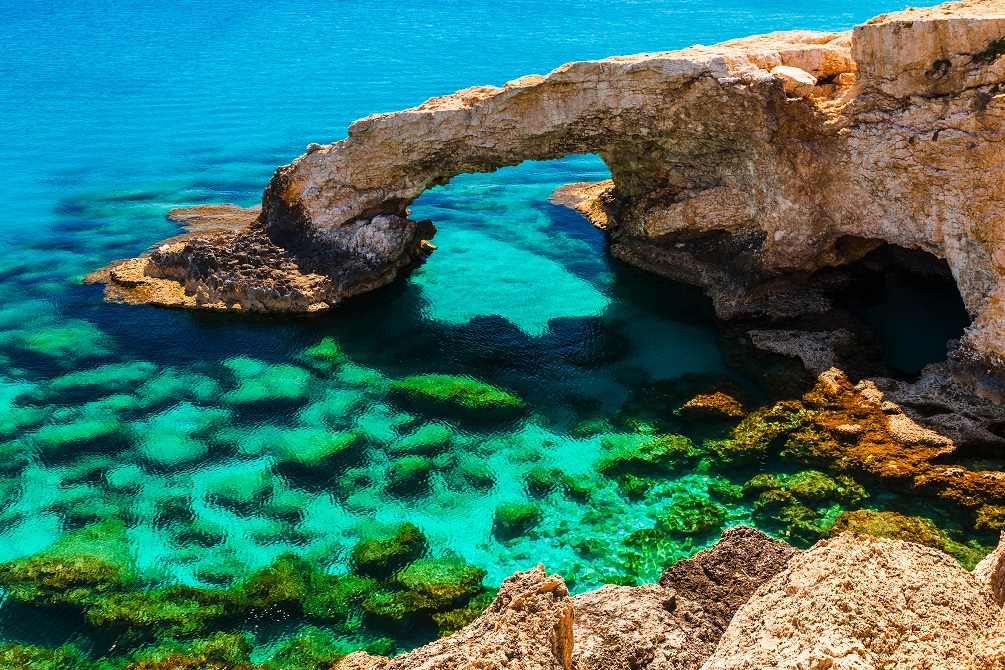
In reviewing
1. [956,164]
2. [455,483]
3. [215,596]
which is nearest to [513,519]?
[455,483]

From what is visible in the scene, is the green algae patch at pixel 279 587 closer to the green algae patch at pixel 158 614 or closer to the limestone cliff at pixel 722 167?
the green algae patch at pixel 158 614

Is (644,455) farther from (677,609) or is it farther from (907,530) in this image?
(677,609)

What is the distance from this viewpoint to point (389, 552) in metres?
11.4

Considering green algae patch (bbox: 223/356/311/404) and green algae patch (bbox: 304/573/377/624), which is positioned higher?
green algae patch (bbox: 223/356/311/404)

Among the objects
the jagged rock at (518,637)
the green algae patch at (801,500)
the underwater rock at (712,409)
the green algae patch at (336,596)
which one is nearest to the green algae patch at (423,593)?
the green algae patch at (336,596)

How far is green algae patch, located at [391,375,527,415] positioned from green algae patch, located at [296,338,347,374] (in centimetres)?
146

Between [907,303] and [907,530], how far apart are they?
640 centimetres

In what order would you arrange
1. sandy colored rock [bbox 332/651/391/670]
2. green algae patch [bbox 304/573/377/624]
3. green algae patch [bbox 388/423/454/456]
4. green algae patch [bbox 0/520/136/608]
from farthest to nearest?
green algae patch [bbox 388/423/454/456] → green algae patch [bbox 0/520/136/608] → green algae patch [bbox 304/573/377/624] → sandy colored rock [bbox 332/651/391/670]

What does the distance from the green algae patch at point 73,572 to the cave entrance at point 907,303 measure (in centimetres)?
1231

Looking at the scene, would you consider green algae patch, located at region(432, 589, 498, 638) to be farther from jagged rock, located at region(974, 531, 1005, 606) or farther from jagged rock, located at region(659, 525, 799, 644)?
jagged rock, located at region(974, 531, 1005, 606)

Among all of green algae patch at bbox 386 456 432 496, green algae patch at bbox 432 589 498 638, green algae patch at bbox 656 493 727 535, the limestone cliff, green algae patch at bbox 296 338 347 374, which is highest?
the limestone cliff

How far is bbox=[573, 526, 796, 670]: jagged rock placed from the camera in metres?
7.78

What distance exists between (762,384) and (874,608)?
7.94 meters

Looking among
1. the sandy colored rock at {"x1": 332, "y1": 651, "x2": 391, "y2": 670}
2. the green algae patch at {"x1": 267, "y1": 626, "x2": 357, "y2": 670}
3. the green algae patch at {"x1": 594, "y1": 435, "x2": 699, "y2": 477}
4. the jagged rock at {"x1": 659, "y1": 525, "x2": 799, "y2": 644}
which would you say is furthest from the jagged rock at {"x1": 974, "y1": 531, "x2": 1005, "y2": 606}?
the green algae patch at {"x1": 267, "y1": 626, "x2": 357, "y2": 670}
